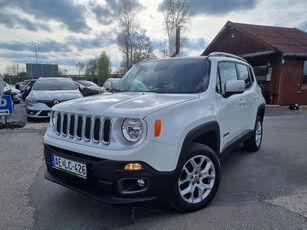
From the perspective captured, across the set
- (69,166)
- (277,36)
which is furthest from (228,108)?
(277,36)

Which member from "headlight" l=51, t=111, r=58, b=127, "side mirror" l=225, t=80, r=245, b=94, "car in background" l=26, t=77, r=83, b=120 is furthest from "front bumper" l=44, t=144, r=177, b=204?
"car in background" l=26, t=77, r=83, b=120

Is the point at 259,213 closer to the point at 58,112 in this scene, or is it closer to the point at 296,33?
the point at 58,112

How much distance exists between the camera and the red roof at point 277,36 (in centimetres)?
1276

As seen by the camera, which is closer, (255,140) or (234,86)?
(234,86)

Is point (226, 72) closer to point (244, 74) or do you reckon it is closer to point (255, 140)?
point (244, 74)

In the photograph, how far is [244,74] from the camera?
169 inches

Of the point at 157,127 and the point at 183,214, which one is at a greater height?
the point at 157,127

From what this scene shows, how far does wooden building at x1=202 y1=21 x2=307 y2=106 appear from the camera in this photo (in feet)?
41.7

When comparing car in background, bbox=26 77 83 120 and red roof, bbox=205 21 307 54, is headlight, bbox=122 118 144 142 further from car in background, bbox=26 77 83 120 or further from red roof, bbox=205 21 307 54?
red roof, bbox=205 21 307 54

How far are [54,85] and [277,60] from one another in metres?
11.7

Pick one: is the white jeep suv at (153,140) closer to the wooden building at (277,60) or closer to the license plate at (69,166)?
the license plate at (69,166)

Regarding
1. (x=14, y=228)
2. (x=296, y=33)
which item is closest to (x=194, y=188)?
(x=14, y=228)

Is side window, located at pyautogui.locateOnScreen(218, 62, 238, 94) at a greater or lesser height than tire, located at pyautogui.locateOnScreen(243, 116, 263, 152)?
greater

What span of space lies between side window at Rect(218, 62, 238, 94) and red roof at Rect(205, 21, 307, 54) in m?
10.3
